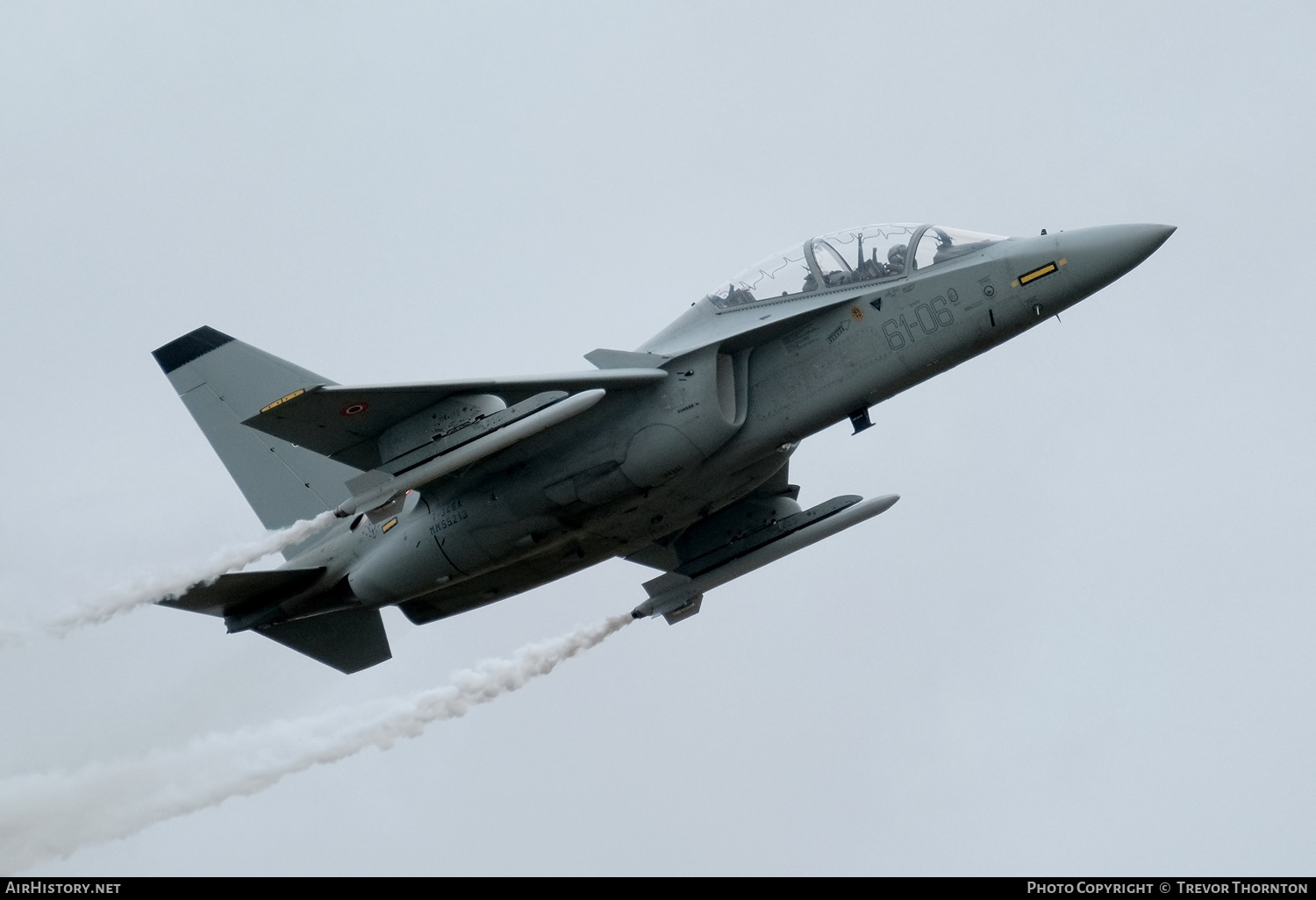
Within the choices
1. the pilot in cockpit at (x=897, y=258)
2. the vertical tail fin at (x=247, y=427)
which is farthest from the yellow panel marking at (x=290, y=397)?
the pilot in cockpit at (x=897, y=258)

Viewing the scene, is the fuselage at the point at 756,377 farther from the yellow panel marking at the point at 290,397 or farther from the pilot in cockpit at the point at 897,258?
the yellow panel marking at the point at 290,397

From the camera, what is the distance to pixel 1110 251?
52.3 ft

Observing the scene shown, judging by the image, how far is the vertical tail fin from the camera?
20.0 meters

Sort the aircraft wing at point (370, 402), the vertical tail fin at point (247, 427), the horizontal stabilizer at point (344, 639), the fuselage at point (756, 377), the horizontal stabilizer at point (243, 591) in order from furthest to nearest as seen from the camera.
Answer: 1. the vertical tail fin at point (247, 427)
2. the horizontal stabilizer at point (344, 639)
3. the horizontal stabilizer at point (243, 591)
4. the fuselage at point (756, 377)
5. the aircraft wing at point (370, 402)

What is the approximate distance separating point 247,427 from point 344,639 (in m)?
3.12

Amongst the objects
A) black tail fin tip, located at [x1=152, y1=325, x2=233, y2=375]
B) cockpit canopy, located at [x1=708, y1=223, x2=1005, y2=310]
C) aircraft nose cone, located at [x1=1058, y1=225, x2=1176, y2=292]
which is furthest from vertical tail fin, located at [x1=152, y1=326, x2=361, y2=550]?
aircraft nose cone, located at [x1=1058, y1=225, x2=1176, y2=292]

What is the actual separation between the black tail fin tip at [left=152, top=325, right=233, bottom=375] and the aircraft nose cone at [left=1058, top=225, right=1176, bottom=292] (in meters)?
11.1

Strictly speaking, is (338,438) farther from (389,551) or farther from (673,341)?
(673,341)

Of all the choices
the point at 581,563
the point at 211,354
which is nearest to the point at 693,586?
the point at 581,563

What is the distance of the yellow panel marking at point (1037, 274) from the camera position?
16016 mm

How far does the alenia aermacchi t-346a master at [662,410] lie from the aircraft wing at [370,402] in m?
0.02
